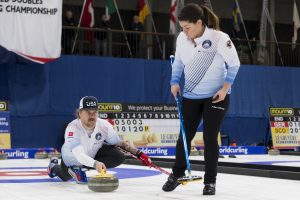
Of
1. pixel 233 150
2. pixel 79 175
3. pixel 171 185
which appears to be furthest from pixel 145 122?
pixel 171 185

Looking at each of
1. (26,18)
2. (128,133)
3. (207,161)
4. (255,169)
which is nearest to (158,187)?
(207,161)

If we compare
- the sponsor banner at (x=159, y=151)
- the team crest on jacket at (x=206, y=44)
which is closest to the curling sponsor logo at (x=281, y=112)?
the sponsor banner at (x=159, y=151)

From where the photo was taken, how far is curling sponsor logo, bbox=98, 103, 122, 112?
11.5 m

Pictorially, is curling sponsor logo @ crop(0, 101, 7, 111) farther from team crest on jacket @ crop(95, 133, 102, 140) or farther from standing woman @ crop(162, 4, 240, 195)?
standing woman @ crop(162, 4, 240, 195)

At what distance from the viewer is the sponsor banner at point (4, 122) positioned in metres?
10.9

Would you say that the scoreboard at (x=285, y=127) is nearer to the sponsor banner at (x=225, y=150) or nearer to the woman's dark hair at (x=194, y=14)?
the sponsor banner at (x=225, y=150)

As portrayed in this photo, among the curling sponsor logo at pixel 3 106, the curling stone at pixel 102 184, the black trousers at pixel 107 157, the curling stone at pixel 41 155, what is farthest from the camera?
the curling sponsor logo at pixel 3 106

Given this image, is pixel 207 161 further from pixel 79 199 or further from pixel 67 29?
pixel 67 29

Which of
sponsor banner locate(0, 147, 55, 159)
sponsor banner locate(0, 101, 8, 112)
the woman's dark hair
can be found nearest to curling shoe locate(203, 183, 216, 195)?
the woman's dark hair

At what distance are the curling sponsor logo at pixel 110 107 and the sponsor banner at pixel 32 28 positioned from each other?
139cm

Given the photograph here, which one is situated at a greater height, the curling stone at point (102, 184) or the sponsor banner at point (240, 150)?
the curling stone at point (102, 184)

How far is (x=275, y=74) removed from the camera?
1482 centimetres

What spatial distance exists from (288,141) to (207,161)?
8.80 meters

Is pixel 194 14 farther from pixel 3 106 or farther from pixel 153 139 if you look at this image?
pixel 3 106
